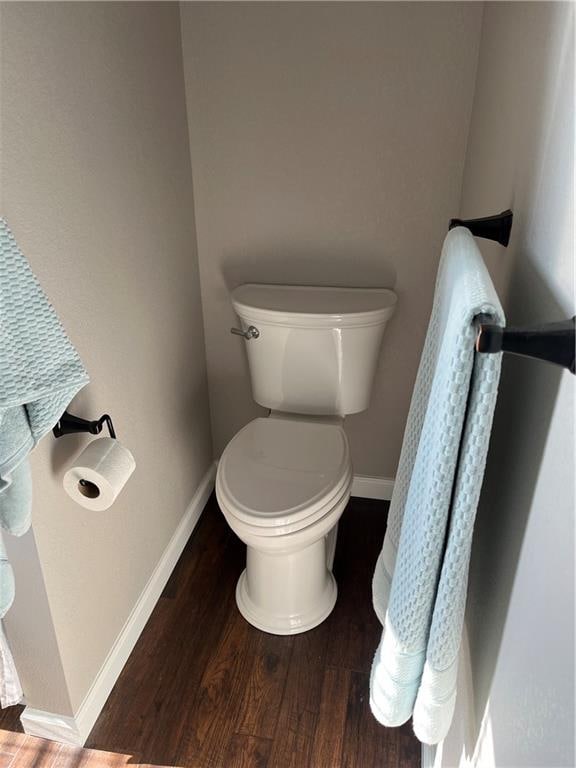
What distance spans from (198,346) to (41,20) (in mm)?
1059

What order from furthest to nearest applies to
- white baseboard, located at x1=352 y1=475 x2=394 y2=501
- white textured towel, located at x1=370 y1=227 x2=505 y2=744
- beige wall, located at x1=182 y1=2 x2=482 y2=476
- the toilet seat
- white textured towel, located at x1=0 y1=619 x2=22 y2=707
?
white baseboard, located at x1=352 y1=475 x2=394 y2=501 < beige wall, located at x1=182 y1=2 x2=482 y2=476 < the toilet seat < white textured towel, located at x1=0 y1=619 x2=22 y2=707 < white textured towel, located at x1=370 y1=227 x2=505 y2=744

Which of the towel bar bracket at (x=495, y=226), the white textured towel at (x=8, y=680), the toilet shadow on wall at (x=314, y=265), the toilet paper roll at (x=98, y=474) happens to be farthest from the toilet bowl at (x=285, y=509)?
the towel bar bracket at (x=495, y=226)

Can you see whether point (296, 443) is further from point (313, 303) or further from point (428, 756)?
point (428, 756)

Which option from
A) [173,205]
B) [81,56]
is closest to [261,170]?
[173,205]

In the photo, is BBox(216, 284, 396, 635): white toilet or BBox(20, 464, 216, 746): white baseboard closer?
BBox(20, 464, 216, 746): white baseboard

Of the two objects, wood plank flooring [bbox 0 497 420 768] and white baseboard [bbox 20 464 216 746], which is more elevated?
white baseboard [bbox 20 464 216 746]

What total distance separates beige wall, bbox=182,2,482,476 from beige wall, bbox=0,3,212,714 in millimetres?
106

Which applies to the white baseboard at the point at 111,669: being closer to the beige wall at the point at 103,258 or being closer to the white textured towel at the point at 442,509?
the beige wall at the point at 103,258

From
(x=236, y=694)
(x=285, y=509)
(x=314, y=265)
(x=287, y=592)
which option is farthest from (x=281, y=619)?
(x=314, y=265)

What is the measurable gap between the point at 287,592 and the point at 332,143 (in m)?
1.27

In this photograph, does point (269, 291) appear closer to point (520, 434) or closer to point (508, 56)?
point (508, 56)

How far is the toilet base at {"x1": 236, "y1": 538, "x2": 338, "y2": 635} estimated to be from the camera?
1.59 metres

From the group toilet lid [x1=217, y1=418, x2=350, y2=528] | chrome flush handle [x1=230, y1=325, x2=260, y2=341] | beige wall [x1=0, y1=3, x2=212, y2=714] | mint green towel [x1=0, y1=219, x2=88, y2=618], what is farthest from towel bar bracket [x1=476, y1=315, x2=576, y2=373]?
chrome flush handle [x1=230, y1=325, x2=260, y2=341]

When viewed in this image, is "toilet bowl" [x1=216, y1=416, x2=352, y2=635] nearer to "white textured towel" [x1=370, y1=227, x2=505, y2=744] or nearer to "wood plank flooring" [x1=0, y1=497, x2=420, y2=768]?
"wood plank flooring" [x1=0, y1=497, x2=420, y2=768]
